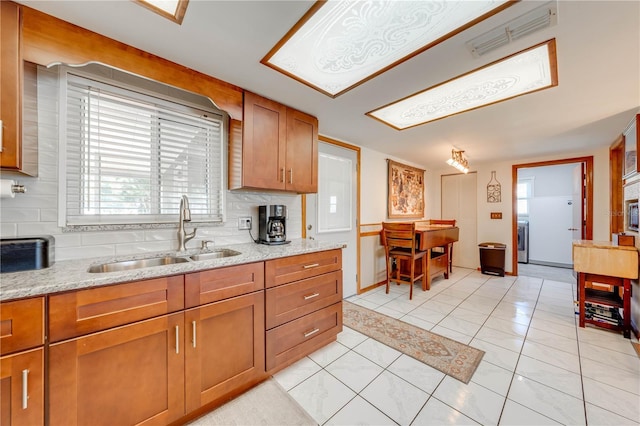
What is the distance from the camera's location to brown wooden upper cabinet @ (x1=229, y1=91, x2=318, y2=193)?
1.89 metres

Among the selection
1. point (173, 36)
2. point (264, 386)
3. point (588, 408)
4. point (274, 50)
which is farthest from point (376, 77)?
point (588, 408)

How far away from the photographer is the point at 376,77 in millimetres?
1710

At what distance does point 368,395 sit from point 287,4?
2.32m

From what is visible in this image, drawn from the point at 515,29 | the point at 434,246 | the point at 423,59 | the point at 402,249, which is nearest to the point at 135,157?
the point at 423,59

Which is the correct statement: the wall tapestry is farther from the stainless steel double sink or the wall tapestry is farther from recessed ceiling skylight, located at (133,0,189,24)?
recessed ceiling skylight, located at (133,0,189,24)

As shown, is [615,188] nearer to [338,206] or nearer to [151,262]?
[338,206]

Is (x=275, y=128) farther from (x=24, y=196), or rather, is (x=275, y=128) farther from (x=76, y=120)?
(x=24, y=196)

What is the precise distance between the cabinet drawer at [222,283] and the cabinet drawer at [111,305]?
0.18ft

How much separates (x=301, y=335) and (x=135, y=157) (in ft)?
5.85

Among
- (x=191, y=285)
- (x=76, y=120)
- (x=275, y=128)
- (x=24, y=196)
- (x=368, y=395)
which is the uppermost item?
(x=275, y=128)

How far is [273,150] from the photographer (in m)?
2.03

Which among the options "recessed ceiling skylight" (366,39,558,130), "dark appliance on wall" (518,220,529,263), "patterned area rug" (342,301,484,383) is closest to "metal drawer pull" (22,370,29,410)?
"patterned area rug" (342,301,484,383)

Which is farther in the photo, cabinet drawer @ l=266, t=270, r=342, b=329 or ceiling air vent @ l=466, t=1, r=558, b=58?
cabinet drawer @ l=266, t=270, r=342, b=329

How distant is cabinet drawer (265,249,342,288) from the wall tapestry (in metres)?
2.37
